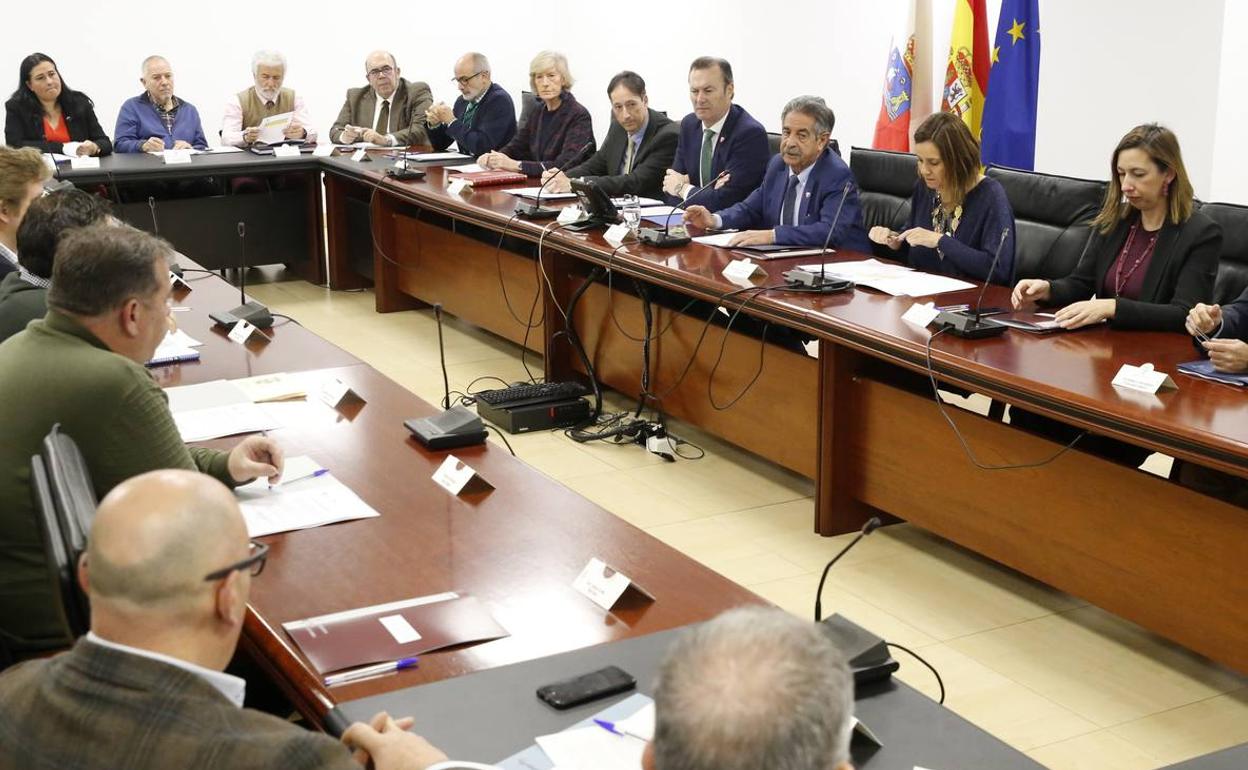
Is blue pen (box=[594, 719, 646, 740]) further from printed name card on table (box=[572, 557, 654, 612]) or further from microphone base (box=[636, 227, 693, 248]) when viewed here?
microphone base (box=[636, 227, 693, 248])

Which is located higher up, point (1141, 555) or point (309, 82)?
point (309, 82)

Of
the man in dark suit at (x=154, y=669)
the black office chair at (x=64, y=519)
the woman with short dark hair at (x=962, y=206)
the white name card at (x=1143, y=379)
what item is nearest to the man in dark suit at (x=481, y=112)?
the woman with short dark hair at (x=962, y=206)

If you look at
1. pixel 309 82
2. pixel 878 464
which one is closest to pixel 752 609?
pixel 878 464

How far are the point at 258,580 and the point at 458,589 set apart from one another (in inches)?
11.9

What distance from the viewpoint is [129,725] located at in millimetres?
1312

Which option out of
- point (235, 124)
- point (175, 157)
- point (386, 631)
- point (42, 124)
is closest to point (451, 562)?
point (386, 631)

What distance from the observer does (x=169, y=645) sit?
1345 millimetres

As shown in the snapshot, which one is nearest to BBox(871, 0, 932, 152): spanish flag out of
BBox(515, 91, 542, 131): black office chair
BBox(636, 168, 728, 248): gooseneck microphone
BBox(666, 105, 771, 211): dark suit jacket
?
BBox(666, 105, 771, 211): dark suit jacket

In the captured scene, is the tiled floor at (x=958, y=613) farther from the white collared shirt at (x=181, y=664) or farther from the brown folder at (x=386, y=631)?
the white collared shirt at (x=181, y=664)

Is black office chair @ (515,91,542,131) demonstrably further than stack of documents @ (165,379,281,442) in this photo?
Yes

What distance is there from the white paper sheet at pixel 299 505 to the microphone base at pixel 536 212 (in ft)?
8.58

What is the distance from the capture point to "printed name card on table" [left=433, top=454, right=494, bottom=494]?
240cm

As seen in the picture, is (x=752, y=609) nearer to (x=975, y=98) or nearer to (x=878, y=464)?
(x=878, y=464)

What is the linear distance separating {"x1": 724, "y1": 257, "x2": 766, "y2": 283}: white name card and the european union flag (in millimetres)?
2246
